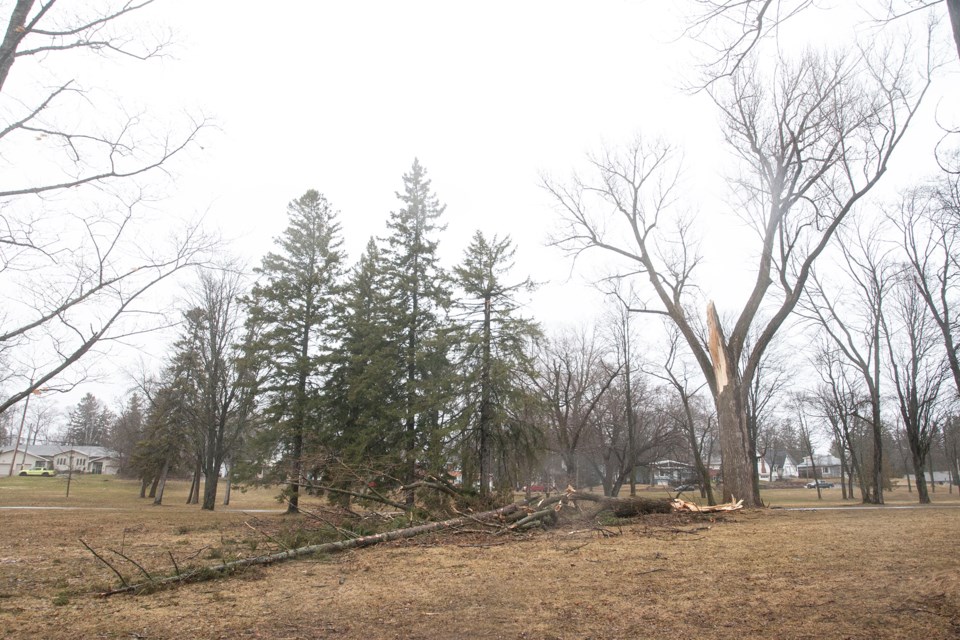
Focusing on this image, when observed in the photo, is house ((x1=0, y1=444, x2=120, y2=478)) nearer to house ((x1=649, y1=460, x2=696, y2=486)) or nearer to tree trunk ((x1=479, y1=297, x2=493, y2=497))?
house ((x1=649, y1=460, x2=696, y2=486))

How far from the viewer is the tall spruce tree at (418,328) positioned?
19375 mm

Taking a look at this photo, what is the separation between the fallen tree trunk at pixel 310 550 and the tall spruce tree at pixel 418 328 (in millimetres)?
8109

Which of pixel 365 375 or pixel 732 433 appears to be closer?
pixel 732 433

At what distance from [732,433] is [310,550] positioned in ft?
32.9

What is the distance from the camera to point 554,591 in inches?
207

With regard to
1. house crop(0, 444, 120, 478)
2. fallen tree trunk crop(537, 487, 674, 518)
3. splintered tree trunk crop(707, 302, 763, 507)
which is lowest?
house crop(0, 444, 120, 478)

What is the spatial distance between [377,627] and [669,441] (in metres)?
30.6

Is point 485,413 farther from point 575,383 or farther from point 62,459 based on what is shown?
point 62,459

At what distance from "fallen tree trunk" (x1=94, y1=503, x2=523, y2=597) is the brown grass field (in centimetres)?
17

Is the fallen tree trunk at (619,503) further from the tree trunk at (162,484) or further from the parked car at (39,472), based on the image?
the parked car at (39,472)

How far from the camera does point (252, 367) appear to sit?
22.1 metres

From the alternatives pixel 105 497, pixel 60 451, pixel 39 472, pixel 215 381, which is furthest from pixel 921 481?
pixel 60 451

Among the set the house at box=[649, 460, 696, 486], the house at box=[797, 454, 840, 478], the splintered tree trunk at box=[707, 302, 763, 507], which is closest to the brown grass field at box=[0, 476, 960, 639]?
the splintered tree trunk at box=[707, 302, 763, 507]

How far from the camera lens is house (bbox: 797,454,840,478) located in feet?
275
